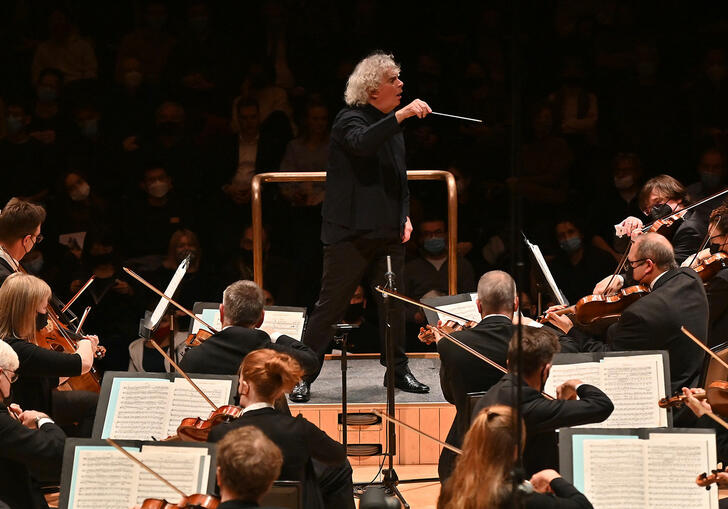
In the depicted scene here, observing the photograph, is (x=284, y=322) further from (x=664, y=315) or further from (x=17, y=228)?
(x=664, y=315)

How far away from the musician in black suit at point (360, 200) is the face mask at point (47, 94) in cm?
308

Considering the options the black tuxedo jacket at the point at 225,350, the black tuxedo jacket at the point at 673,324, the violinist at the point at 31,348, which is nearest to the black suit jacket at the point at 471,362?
the black tuxedo jacket at the point at 673,324

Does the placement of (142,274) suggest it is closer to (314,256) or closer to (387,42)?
(314,256)

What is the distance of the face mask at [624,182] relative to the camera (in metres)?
6.84

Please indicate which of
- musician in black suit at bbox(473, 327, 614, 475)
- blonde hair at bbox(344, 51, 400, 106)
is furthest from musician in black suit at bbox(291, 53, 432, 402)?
musician in black suit at bbox(473, 327, 614, 475)

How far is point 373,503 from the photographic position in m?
3.54

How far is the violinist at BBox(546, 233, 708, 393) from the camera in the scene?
4.41m

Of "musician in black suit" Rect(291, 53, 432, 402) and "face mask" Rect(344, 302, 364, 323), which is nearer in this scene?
"musician in black suit" Rect(291, 53, 432, 402)

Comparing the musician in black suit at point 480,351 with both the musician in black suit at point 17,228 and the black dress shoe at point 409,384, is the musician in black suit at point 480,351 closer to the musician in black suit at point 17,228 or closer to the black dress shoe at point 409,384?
the black dress shoe at point 409,384

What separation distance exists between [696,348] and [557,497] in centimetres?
183

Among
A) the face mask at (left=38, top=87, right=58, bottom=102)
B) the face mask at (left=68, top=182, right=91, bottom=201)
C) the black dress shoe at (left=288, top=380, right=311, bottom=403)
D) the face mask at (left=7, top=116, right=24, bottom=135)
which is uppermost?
the face mask at (left=38, top=87, right=58, bottom=102)

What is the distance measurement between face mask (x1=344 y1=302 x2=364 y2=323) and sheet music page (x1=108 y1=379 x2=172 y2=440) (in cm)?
238

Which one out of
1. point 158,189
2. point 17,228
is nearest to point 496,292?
point 17,228

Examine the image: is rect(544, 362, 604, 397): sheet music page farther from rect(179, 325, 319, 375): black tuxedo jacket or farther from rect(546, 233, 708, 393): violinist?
rect(179, 325, 319, 375): black tuxedo jacket
